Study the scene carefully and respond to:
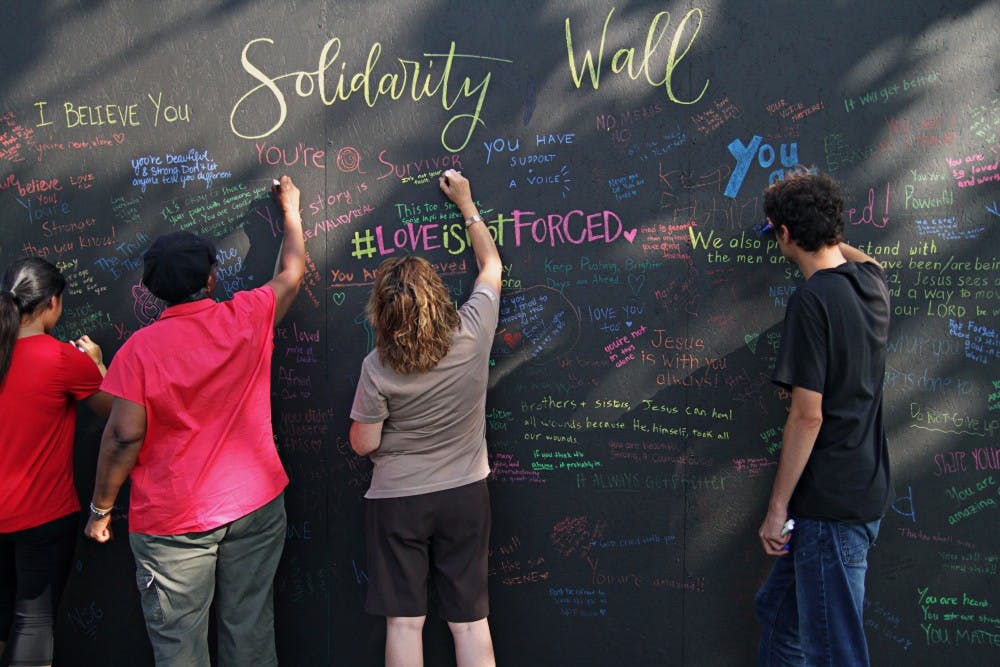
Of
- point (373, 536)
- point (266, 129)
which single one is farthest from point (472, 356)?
point (266, 129)

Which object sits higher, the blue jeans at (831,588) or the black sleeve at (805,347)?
the black sleeve at (805,347)

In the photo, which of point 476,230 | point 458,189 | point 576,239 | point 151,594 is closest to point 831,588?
point 576,239

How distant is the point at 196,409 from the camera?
283 cm

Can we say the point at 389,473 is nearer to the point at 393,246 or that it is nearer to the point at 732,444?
the point at 393,246

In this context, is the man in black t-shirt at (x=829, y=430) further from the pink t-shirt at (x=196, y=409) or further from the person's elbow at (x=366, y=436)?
the pink t-shirt at (x=196, y=409)

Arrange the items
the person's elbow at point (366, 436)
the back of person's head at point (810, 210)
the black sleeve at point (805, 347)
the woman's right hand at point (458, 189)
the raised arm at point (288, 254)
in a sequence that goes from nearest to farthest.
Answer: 1. the black sleeve at point (805, 347)
2. the back of person's head at point (810, 210)
3. the person's elbow at point (366, 436)
4. the raised arm at point (288, 254)
5. the woman's right hand at point (458, 189)

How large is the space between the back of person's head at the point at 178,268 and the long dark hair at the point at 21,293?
0.67 meters

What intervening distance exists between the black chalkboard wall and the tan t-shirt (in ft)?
1.97

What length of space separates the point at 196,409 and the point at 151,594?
2.59 feet

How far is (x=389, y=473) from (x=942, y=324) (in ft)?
8.51

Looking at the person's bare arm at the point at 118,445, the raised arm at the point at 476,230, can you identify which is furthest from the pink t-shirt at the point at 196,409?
the raised arm at the point at 476,230

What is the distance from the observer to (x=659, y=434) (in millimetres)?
3438

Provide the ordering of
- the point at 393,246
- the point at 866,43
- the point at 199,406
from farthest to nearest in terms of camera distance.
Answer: the point at 393,246 → the point at 866,43 → the point at 199,406

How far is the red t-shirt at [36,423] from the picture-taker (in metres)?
3.01
